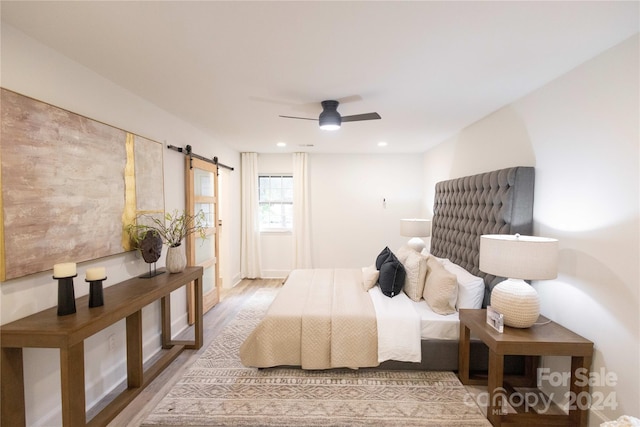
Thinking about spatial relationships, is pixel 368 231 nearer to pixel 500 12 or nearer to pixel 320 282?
pixel 320 282

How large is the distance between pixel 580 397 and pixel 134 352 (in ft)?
10.5

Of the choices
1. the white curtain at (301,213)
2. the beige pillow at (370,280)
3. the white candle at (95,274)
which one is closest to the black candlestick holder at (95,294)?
the white candle at (95,274)

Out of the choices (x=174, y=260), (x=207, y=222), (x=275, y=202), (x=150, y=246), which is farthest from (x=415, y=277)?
(x=275, y=202)

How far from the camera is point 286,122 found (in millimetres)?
3297

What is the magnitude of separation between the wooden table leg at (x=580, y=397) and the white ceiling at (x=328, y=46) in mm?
1787

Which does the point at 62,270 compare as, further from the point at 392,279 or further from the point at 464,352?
the point at 464,352

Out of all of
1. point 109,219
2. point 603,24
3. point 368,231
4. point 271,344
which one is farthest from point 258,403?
point 368,231

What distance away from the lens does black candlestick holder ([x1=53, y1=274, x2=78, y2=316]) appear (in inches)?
65.6

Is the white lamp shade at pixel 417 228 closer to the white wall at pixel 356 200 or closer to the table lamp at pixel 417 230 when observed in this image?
the table lamp at pixel 417 230

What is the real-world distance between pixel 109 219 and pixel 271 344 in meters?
1.68

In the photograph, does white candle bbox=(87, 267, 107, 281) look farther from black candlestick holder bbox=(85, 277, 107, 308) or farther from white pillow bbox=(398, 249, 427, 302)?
white pillow bbox=(398, 249, 427, 302)

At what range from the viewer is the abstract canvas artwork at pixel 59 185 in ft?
5.06

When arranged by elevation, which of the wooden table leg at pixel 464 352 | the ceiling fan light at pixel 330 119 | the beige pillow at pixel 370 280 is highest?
the ceiling fan light at pixel 330 119

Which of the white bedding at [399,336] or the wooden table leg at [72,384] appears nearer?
the wooden table leg at [72,384]
